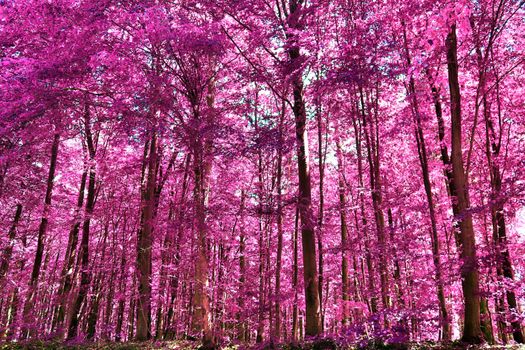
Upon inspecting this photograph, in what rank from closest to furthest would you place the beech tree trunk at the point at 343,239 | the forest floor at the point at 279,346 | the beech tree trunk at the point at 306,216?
the forest floor at the point at 279,346 < the beech tree trunk at the point at 306,216 < the beech tree trunk at the point at 343,239

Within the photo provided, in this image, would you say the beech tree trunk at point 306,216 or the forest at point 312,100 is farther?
the beech tree trunk at point 306,216

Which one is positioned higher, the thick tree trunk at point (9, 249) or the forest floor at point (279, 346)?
the thick tree trunk at point (9, 249)

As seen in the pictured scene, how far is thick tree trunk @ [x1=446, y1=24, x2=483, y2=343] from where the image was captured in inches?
226

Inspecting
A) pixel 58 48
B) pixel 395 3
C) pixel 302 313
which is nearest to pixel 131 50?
pixel 58 48

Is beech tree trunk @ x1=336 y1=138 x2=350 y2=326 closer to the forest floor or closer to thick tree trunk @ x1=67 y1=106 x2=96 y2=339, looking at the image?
the forest floor

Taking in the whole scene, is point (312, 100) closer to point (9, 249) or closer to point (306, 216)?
point (306, 216)

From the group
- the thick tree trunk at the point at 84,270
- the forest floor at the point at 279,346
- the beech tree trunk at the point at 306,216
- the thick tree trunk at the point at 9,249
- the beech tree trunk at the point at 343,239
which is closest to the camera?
the forest floor at the point at 279,346

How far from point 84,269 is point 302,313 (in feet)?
35.3

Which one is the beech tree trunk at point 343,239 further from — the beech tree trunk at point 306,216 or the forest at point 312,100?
the beech tree trunk at point 306,216

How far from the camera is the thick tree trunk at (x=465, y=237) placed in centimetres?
573

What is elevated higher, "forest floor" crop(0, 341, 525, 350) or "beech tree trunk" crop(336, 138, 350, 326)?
"beech tree trunk" crop(336, 138, 350, 326)

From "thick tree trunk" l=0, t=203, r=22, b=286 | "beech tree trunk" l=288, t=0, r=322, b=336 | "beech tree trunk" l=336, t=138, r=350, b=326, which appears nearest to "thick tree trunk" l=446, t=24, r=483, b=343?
"beech tree trunk" l=288, t=0, r=322, b=336

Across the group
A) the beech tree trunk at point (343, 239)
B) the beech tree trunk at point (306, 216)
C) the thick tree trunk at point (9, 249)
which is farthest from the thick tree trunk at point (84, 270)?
the beech tree trunk at point (343, 239)

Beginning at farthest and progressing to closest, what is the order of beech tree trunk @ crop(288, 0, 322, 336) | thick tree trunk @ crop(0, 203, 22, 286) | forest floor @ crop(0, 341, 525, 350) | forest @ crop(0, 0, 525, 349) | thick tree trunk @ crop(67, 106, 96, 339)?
thick tree trunk @ crop(0, 203, 22, 286) < thick tree trunk @ crop(67, 106, 96, 339) < beech tree trunk @ crop(288, 0, 322, 336) < forest @ crop(0, 0, 525, 349) < forest floor @ crop(0, 341, 525, 350)
